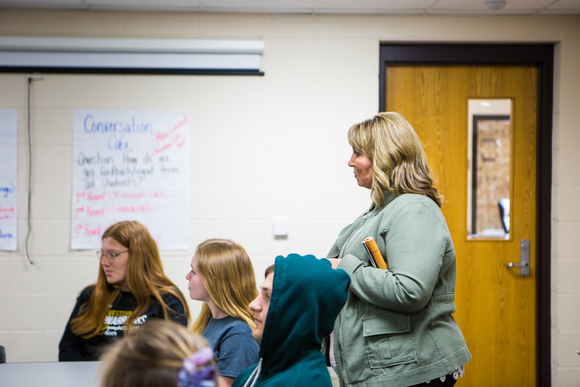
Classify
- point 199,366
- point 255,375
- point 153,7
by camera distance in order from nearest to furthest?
point 199,366, point 255,375, point 153,7

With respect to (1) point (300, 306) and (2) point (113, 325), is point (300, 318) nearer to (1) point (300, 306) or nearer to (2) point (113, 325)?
(1) point (300, 306)

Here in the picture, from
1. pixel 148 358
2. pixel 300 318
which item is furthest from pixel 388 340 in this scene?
pixel 148 358

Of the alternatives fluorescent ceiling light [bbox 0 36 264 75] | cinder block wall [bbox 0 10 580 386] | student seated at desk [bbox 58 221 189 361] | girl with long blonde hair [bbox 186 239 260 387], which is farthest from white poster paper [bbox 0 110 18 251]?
girl with long blonde hair [bbox 186 239 260 387]

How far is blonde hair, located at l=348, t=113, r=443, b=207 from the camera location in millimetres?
1361

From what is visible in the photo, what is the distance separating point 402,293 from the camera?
120cm

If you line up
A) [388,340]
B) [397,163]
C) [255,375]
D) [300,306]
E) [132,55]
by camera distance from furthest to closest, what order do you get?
[132,55], [397,163], [388,340], [255,375], [300,306]

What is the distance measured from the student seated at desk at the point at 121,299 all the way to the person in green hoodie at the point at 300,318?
1.00 metres

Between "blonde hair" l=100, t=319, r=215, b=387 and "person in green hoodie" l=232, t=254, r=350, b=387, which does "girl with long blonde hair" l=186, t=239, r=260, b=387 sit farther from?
"blonde hair" l=100, t=319, r=215, b=387

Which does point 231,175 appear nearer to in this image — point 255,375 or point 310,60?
point 310,60

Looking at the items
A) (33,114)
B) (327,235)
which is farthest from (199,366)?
(33,114)

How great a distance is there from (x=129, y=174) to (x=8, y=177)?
25.9 inches

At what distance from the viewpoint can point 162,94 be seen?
8.50 feet

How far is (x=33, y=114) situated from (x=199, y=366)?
2427 millimetres

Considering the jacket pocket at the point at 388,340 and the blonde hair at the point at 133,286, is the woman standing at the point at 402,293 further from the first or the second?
the blonde hair at the point at 133,286
